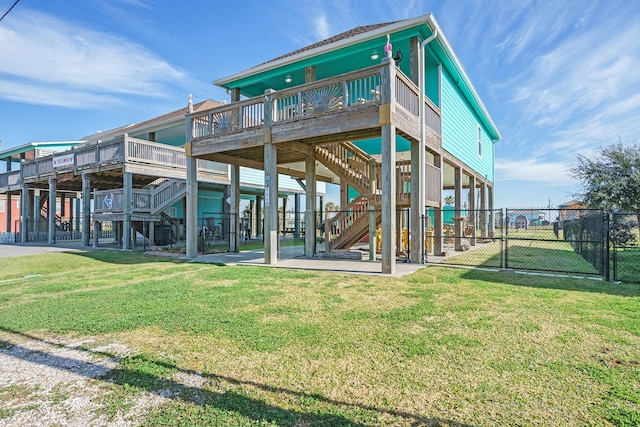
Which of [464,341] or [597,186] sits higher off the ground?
[597,186]

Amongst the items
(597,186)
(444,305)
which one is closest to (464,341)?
(444,305)

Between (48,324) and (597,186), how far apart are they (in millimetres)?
21730

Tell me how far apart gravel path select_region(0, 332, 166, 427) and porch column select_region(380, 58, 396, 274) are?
5.46m

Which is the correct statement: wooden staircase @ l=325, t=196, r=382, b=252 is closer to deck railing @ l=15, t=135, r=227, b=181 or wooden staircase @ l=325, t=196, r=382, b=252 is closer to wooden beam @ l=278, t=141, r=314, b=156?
wooden beam @ l=278, t=141, r=314, b=156

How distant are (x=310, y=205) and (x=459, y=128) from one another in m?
7.30

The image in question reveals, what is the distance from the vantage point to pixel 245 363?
125 inches

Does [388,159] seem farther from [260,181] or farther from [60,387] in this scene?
[260,181]

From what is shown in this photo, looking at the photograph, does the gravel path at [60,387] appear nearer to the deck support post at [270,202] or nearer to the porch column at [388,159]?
the porch column at [388,159]

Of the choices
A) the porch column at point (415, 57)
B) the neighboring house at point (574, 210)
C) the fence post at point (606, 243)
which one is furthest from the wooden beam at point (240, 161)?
the fence post at point (606, 243)

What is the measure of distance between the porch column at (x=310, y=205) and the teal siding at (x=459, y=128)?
4.64 meters

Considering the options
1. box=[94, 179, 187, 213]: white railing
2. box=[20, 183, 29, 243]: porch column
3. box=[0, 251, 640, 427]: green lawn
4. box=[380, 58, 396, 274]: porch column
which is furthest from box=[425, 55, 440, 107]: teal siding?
box=[20, 183, 29, 243]: porch column

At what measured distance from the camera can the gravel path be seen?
A: 235 cm

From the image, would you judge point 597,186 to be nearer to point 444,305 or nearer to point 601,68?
point 601,68

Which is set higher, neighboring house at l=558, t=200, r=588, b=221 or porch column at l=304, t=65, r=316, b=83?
porch column at l=304, t=65, r=316, b=83
